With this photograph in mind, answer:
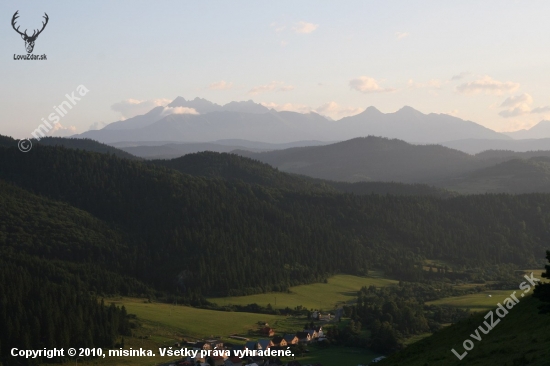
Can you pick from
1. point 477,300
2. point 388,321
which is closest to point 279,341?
point 388,321

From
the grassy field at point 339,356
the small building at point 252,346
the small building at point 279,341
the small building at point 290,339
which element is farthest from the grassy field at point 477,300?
the small building at point 252,346

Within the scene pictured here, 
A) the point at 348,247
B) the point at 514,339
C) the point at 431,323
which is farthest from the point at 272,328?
the point at 348,247

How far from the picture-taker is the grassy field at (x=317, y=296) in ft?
Result: 426

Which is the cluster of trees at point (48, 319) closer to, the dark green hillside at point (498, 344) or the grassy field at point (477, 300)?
the dark green hillside at point (498, 344)

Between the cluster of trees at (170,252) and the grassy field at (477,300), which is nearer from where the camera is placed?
the cluster of trees at (170,252)

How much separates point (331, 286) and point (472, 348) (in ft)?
356

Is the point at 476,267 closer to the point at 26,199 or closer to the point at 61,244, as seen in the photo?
the point at 61,244

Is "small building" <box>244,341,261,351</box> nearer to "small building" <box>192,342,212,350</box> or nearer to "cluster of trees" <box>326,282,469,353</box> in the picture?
"small building" <box>192,342,212,350</box>

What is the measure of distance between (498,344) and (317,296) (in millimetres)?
98041

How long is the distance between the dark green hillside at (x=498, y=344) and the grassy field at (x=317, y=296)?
244ft

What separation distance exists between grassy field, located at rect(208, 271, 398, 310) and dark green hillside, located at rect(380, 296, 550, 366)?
74403 millimetres

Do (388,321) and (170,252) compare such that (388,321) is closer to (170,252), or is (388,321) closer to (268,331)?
(268,331)

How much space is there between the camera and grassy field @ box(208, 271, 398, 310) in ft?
426

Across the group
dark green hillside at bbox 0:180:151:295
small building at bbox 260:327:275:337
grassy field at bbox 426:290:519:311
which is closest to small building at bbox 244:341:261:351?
small building at bbox 260:327:275:337
